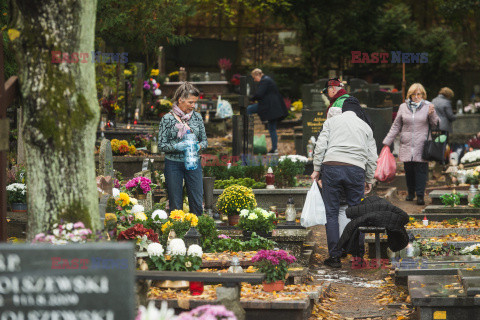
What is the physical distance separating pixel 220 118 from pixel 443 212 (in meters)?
13.2

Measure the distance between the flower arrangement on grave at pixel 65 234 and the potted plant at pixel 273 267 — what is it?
6.59 ft

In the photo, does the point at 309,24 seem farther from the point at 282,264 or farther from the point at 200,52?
the point at 282,264

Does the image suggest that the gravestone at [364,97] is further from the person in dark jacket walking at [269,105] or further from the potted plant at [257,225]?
the potted plant at [257,225]

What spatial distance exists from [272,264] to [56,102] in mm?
2630

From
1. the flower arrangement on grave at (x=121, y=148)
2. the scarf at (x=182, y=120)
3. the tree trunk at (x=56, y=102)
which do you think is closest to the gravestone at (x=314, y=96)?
the flower arrangement on grave at (x=121, y=148)

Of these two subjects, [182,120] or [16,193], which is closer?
[16,193]

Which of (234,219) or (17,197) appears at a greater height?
(17,197)

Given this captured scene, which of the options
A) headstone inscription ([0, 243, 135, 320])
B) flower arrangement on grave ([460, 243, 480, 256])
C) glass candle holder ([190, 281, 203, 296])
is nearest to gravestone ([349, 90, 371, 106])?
flower arrangement on grave ([460, 243, 480, 256])

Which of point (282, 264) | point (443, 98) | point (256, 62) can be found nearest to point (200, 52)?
point (256, 62)

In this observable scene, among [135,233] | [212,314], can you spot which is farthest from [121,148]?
[212,314]

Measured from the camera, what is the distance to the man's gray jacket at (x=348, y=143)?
999 cm

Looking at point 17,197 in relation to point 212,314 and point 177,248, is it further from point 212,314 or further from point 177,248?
point 212,314

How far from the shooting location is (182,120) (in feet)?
34.9

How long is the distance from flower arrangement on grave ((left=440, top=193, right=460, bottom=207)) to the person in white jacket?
2.85m
